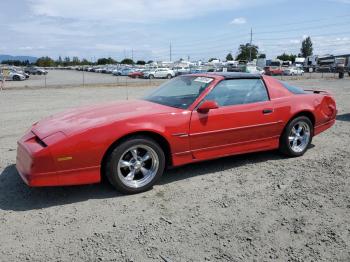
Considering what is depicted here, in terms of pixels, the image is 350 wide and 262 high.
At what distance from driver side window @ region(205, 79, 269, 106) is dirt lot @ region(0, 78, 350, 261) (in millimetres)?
970

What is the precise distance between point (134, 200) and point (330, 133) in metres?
4.98

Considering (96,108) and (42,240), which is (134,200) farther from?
(96,108)

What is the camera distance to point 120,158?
13.1 feet

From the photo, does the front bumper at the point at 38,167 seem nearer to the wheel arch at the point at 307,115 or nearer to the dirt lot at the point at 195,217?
the dirt lot at the point at 195,217

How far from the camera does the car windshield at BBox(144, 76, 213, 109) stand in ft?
15.5

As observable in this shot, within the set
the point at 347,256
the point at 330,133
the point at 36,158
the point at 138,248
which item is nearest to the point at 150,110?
the point at 36,158

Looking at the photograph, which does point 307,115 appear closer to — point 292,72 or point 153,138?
point 153,138

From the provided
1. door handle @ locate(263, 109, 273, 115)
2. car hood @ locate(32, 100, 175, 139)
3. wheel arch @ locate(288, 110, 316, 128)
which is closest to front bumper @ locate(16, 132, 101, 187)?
car hood @ locate(32, 100, 175, 139)

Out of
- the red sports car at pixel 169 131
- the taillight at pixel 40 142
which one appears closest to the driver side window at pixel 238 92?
the red sports car at pixel 169 131

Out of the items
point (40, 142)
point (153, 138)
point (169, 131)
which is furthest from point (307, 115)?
point (40, 142)

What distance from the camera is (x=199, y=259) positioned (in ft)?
9.34

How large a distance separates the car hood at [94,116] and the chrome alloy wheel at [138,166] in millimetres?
413

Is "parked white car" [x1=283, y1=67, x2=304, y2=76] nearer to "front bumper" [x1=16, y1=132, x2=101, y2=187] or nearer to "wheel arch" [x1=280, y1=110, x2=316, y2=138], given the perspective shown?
"wheel arch" [x1=280, y1=110, x2=316, y2=138]

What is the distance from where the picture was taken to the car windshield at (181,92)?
4.74 m
